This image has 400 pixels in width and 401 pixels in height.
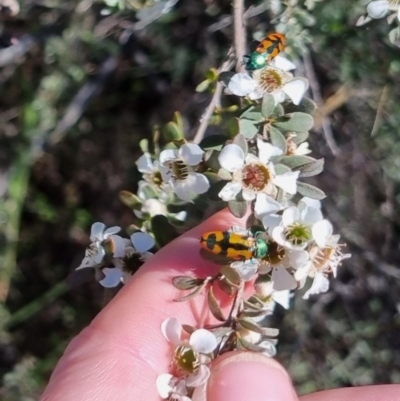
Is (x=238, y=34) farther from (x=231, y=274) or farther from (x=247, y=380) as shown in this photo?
(x=247, y=380)

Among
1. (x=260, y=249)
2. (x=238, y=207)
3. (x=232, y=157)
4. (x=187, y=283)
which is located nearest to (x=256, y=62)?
(x=232, y=157)

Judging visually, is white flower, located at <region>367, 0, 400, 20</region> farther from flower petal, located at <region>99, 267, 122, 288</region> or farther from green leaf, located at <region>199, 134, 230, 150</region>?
flower petal, located at <region>99, 267, 122, 288</region>

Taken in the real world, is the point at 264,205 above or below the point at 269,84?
below

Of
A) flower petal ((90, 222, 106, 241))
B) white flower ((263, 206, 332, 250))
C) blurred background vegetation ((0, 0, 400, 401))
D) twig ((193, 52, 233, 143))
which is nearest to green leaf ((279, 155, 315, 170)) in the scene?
white flower ((263, 206, 332, 250))

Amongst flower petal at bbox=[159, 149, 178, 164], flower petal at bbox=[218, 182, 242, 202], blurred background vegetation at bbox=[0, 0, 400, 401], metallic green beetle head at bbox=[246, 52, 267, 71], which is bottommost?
blurred background vegetation at bbox=[0, 0, 400, 401]

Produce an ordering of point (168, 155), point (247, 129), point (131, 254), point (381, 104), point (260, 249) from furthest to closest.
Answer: point (381, 104) < point (131, 254) < point (168, 155) < point (247, 129) < point (260, 249)

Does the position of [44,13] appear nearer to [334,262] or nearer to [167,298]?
[167,298]
